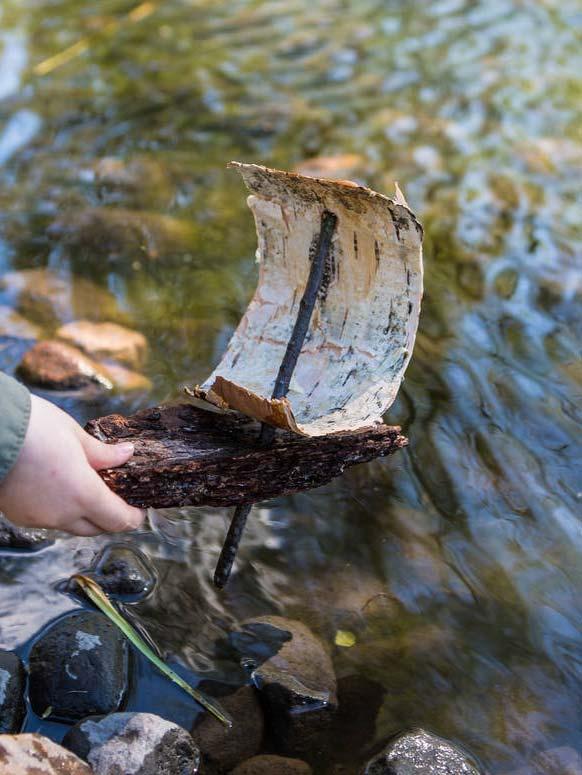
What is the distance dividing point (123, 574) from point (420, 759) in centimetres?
129

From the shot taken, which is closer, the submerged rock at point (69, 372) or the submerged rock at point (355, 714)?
the submerged rock at point (355, 714)

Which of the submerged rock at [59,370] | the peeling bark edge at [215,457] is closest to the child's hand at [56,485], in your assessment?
the peeling bark edge at [215,457]

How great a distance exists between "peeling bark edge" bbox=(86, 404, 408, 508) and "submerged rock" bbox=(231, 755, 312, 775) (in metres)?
0.83

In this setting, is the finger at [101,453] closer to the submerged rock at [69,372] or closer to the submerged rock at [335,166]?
the submerged rock at [69,372]

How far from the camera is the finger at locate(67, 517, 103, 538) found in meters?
2.59

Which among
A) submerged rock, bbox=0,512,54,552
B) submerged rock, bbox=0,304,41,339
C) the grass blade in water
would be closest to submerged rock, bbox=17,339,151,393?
submerged rock, bbox=0,304,41,339

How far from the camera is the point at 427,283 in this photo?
229 inches

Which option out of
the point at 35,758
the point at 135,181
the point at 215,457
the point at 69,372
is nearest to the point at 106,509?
the point at 215,457

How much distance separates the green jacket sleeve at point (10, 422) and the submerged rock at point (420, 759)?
4.90 ft

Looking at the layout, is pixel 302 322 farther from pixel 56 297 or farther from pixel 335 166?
pixel 335 166

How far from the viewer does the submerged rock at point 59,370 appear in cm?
470

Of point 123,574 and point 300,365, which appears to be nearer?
point 300,365

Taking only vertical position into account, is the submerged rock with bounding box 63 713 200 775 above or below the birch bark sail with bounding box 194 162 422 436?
below

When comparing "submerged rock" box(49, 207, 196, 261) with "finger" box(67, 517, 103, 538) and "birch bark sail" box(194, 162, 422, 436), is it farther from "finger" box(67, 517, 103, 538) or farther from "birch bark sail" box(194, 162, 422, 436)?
"finger" box(67, 517, 103, 538)
